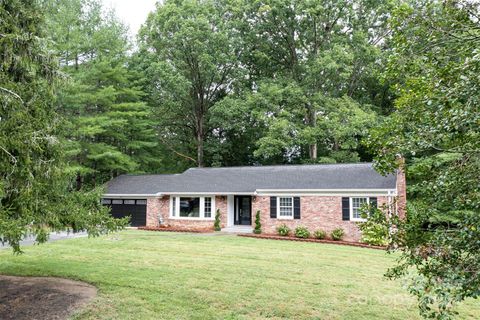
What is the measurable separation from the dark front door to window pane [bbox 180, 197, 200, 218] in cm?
246

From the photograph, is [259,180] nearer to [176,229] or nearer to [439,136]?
[176,229]

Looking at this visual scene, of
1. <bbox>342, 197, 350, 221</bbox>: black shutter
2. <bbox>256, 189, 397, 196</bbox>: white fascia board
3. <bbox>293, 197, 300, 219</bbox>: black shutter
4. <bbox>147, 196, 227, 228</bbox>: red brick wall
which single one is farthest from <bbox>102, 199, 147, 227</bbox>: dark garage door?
<bbox>342, 197, 350, 221</bbox>: black shutter

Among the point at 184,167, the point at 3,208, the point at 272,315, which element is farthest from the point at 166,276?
the point at 184,167

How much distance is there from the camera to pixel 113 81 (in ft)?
89.8

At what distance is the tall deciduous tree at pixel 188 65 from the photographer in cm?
3053

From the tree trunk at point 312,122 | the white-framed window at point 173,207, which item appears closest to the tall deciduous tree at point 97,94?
the white-framed window at point 173,207

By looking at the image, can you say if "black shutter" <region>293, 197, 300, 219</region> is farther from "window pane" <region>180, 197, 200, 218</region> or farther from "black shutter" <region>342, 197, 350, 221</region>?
"window pane" <region>180, 197, 200, 218</region>

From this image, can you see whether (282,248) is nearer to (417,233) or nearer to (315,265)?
(315,265)

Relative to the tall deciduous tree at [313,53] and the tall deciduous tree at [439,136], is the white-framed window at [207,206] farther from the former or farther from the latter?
the tall deciduous tree at [439,136]

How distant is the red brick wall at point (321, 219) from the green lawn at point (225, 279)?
2532mm

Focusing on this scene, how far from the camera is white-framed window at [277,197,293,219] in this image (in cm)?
1967

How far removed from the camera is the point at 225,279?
950 cm

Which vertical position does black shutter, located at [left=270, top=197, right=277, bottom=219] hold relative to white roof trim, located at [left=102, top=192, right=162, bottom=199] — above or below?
below

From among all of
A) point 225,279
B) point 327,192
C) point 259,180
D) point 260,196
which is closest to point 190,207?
point 259,180
